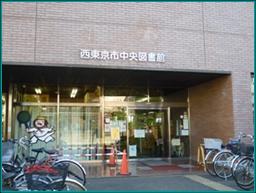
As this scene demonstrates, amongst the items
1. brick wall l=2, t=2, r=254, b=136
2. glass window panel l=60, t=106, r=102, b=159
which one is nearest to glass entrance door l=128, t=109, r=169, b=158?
glass window panel l=60, t=106, r=102, b=159

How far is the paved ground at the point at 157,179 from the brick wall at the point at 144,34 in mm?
2546

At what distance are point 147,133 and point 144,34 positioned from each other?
541 centimetres

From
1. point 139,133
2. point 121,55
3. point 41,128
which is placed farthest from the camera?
point 139,133

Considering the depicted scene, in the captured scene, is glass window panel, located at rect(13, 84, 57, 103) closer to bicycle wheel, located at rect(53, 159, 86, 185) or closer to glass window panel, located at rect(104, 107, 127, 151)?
glass window panel, located at rect(104, 107, 127, 151)

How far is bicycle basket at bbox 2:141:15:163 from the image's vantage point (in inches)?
321

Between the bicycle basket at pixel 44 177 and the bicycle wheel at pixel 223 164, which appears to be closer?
the bicycle basket at pixel 44 177

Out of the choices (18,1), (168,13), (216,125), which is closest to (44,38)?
(18,1)

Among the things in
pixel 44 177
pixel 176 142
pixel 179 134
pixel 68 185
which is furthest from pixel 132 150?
pixel 44 177

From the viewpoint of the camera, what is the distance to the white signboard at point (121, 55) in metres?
10.4

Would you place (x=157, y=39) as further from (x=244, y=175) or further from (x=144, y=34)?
(x=244, y=175)

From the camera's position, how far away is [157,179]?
376 inches

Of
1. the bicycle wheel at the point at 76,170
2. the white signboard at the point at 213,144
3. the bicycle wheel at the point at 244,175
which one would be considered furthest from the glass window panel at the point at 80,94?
the bicycle wheel at the point at 244,175

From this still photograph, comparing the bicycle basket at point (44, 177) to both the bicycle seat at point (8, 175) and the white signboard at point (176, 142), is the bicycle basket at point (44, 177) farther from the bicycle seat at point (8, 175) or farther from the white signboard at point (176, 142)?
the white signboard at point (176, 142)

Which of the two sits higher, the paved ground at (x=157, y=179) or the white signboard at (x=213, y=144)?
the white signboard at (x=213, y=144)
